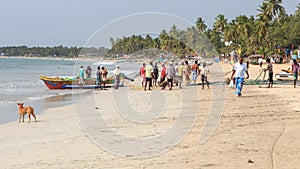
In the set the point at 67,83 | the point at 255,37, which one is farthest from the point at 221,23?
the point at 67,83

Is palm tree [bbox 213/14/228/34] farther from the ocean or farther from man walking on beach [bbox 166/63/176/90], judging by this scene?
man walking on beach [bbox 166/63/176/90]

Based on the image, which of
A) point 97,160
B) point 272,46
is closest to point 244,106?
point 97,160

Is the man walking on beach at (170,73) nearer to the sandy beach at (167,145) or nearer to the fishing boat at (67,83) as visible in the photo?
the fishing boat at (67,83)

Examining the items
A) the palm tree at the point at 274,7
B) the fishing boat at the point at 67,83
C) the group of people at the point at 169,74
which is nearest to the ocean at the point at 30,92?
the fishing boat at the point at 67,83

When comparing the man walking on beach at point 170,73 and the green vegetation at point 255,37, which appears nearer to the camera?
the man walking on beach at point 170,73

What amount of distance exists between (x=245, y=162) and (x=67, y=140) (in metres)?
3.95

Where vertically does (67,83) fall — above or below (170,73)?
below

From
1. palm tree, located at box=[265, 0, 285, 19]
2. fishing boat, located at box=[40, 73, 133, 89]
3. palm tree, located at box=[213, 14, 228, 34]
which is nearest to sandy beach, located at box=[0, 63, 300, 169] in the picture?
fishing boat, located at box=[40, 73, 133, 89]

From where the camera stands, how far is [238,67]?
47.1ft

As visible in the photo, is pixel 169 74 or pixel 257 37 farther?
pixel 257 37

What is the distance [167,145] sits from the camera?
7281 mm

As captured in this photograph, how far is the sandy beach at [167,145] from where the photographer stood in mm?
6141

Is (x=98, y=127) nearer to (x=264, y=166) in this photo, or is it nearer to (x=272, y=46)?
(x=264, y=166)

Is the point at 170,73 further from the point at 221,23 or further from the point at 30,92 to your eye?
the point at 221,23
